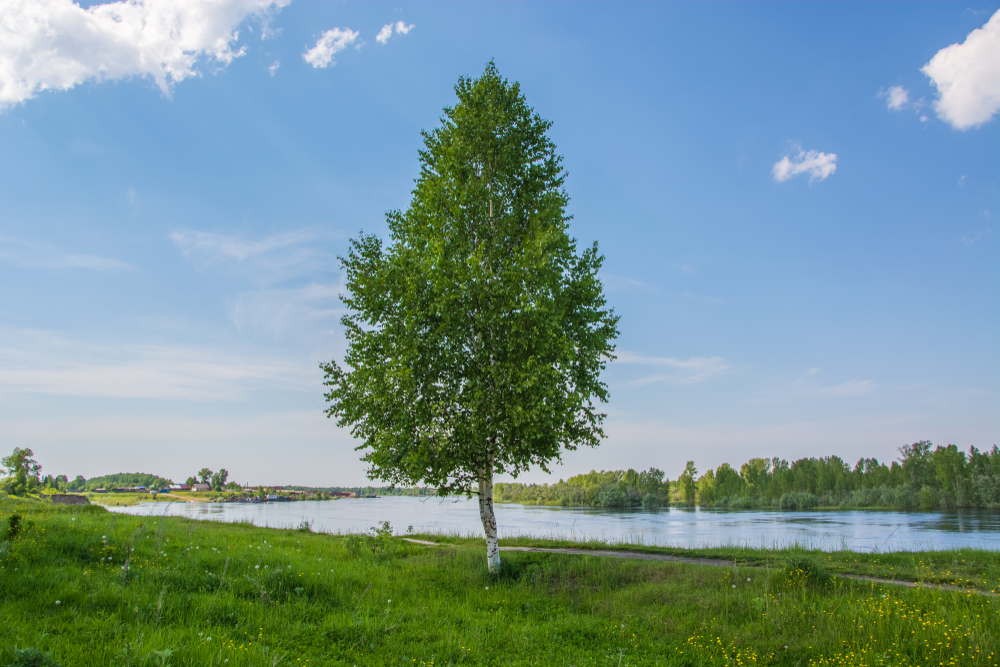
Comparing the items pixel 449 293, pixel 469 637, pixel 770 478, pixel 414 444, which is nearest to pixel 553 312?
pixel 449 293

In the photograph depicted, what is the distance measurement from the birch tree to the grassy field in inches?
120

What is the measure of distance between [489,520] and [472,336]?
4.93 metres

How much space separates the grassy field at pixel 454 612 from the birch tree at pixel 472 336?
10.0 ft

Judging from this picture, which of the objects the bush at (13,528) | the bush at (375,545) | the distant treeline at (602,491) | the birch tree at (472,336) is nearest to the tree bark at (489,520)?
the birch tree at (472,336)

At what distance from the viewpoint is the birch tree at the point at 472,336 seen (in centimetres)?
1233

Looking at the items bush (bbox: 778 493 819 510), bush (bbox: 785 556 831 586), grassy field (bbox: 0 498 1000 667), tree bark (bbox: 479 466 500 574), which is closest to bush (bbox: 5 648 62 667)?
grassy field (bbox: 0 498 1000 667)

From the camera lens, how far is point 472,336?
13.5m

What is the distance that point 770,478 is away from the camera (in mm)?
108000

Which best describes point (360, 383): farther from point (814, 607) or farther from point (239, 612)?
point (814, 607)

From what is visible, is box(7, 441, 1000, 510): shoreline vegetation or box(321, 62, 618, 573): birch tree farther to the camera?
box(7, 441, 1000, 510): shoreline vegetation

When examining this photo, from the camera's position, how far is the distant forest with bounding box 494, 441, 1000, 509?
73.6 meters

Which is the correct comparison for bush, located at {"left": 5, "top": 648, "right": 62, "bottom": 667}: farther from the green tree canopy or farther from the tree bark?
the green tree canopy

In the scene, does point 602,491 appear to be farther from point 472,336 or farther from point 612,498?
point 472,336

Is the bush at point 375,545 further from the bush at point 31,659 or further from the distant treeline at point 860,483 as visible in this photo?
the distant treeline at point 860,483
